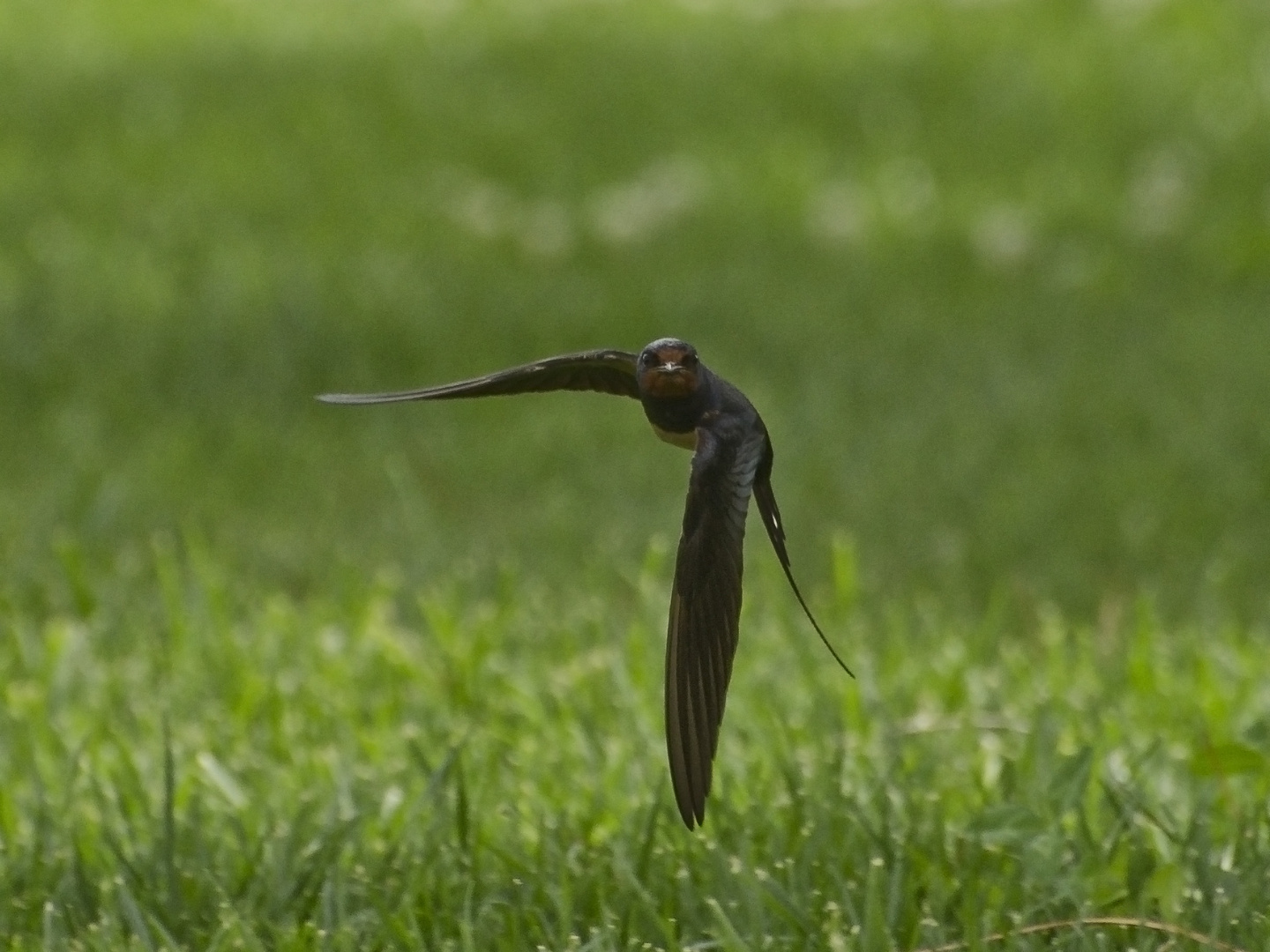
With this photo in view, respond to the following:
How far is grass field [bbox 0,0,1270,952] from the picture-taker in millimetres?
2678

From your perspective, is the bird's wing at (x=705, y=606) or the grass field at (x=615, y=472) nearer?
the bird's wing at (x=705, y=606)

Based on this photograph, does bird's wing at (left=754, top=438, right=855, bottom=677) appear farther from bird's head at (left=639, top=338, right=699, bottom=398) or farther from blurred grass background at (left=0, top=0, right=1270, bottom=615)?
blurred grass background at (left=0, top=0, right=1270, bottom=615)

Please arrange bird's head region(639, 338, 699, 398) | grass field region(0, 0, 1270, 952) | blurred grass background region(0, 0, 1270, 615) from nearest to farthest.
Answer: bird's head region(639, 338, 699, 398)
grass field region(0, 0, 1270, 952)
blurred grass background region(0, 0, 1270, 615)

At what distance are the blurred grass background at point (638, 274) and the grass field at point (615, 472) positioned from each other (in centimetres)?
3

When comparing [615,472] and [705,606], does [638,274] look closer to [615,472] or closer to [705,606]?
[615,472]

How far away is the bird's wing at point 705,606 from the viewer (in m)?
1.56

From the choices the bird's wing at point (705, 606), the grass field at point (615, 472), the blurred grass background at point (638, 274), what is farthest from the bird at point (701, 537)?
the blurred grass background at point (638, 274)

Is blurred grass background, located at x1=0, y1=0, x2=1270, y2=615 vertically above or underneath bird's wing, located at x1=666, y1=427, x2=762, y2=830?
above

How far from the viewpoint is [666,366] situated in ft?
4.96

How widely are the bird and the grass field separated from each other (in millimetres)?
849

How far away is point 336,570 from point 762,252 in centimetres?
355

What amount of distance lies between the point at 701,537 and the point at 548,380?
214mm

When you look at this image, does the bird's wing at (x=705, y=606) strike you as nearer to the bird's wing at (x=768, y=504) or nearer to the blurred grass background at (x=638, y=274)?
the bird's wing at (x=768, y=504)

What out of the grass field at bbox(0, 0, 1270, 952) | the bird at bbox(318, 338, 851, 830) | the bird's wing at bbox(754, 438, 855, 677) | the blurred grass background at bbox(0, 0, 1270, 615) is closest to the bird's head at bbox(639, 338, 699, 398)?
the bird at bbox(318, 338, 851, 830)
